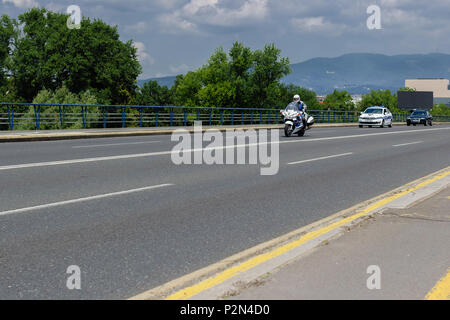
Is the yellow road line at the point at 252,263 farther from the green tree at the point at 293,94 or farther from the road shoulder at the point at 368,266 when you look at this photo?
the green tree at the point at 293,94

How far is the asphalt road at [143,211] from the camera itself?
425cm

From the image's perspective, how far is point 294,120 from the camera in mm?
22469

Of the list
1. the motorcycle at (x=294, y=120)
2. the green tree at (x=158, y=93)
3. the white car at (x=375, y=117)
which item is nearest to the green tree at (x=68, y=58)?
the white car at (x=375, y=117)

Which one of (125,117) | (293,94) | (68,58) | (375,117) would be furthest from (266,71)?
(125,117)

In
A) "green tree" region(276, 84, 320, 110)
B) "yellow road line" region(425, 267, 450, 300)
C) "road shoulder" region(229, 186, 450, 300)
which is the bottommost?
"yellow road line" region(425, 267, 450, 300)

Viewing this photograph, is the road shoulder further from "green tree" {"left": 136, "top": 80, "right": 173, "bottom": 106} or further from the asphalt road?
"green tree" {"left": 136, "top": 80, "right": 173, "bottom": 106}

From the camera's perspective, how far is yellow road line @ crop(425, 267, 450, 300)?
356cm

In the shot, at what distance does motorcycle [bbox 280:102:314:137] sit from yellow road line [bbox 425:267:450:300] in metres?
18.2

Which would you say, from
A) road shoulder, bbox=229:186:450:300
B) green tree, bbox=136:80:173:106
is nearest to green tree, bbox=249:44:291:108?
green tree, bbox=136:80:173:106

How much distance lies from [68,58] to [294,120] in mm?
41978

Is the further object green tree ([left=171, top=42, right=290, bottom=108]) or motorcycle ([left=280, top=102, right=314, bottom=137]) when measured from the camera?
green tree ([left=171, top=42, right=290, bottom=108])

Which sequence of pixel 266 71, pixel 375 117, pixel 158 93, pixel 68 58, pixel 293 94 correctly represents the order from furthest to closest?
pixel 158 93, pixel 293 94, pixel 266 71, pixel 68 58, pixel 375 117

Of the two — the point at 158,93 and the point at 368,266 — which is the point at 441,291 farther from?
the point at 158,93
